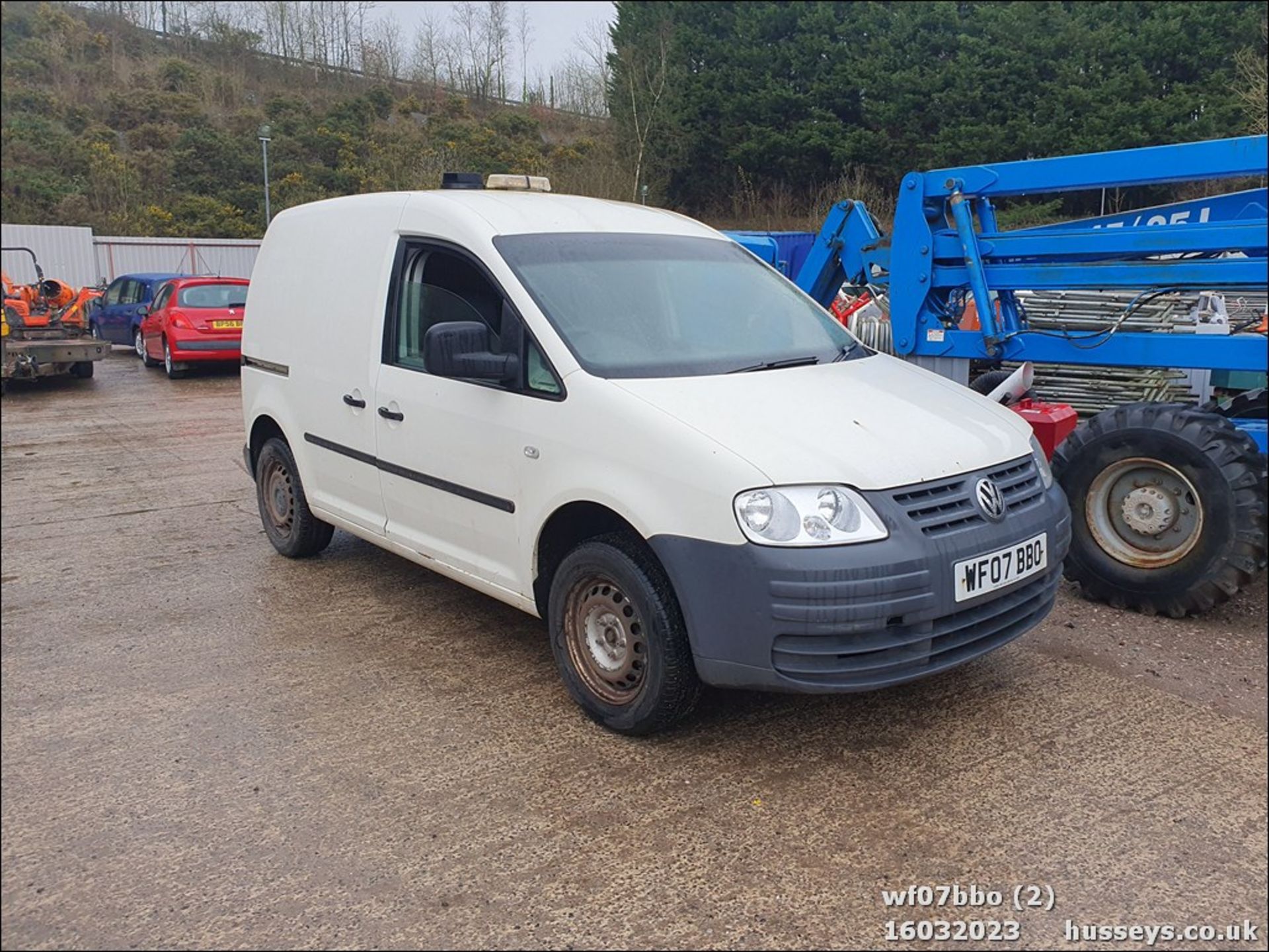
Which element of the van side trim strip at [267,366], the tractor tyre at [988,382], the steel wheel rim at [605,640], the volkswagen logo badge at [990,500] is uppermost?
the van side trim strip at [267,366]

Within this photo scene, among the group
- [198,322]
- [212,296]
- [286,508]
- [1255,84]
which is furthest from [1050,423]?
[1255,84]

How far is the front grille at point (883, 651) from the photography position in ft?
10.4

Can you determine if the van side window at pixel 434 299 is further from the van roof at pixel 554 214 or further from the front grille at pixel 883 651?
the front grille at pixel 883 651

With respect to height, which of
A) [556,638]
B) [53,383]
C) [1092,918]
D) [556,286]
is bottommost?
[1092,918]

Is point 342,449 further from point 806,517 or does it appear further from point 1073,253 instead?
point 1073,253

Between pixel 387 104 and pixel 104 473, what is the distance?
192 inches

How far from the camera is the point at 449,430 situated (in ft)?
13.9

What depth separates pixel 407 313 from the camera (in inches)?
182

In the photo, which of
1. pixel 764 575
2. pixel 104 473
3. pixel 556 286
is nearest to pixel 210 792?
pixel 764 575

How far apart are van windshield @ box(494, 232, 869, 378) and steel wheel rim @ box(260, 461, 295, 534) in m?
2.39

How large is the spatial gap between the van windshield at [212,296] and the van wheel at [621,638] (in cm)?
1249

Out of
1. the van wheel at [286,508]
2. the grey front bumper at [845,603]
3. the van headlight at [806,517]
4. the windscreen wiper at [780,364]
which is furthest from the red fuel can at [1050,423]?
the van wheel at [286,508]

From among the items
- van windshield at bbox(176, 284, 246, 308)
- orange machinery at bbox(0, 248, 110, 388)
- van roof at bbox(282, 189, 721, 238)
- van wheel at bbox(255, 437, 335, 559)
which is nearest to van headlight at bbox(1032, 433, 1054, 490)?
van roof at bbox(282, 189, 721, 238)

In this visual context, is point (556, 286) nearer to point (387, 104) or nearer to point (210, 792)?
point (387, 104)
